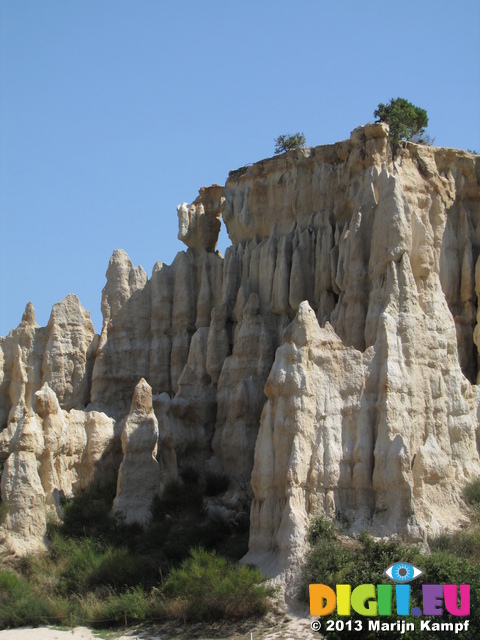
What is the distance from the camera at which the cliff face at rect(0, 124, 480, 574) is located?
27031 mm

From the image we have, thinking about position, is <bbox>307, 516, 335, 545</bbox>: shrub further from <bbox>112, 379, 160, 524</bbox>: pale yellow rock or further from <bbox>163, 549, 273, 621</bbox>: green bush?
<bbox>112, 379, 160, 524</bbox>: pale yellow rock

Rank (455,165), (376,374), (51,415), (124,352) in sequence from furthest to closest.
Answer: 1. (124,352)
2. (455,165)
3. (51,415)
4. (376,374)

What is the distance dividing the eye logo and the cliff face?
6.39ft

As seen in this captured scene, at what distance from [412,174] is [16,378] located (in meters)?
14.8

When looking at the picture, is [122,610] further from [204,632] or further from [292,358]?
[292,358]

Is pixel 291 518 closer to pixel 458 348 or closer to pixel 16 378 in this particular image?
pixel 458 348

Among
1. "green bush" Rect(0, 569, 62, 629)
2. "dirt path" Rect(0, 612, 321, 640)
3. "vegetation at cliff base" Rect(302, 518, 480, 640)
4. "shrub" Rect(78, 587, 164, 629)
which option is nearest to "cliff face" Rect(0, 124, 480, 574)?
"vegetation at cliff base" Rect(302, 518, 480, 640)

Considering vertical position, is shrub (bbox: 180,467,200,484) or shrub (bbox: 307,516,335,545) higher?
shrub (bbox: 180,467,200,484)

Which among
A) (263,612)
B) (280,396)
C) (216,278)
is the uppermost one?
(216,278)

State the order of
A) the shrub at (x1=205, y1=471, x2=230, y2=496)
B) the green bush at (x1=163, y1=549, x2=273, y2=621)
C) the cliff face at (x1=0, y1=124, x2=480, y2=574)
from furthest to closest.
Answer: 1. the shrub at (x1=205, y1=471, x2=230, y2=496)
2. the cliff face at (x1=0, y1=124, x2=480, y2=574)
3. the green bush at (x1=163, y1=549, x2=273, y2=621)

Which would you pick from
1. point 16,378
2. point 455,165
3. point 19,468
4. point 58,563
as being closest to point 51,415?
point 19,468

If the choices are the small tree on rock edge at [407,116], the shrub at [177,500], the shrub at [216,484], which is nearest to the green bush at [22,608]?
the shrub at [177,500]

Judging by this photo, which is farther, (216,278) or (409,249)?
(216,278)

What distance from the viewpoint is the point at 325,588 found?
23984mm
